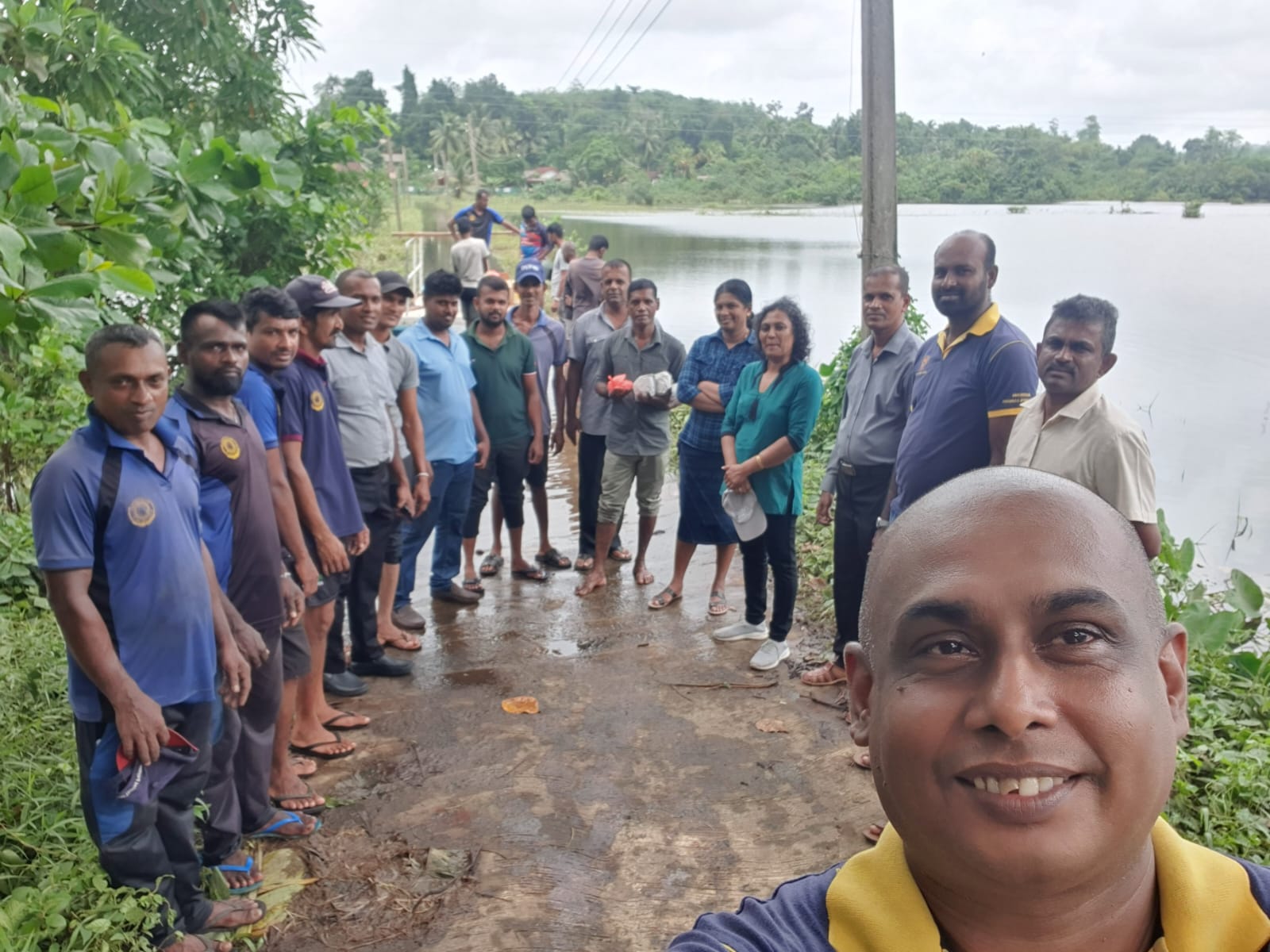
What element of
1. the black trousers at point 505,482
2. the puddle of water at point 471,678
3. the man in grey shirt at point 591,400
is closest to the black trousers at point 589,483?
the man in grey shirt at point 591,400

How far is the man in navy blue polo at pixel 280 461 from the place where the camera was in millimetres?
3496

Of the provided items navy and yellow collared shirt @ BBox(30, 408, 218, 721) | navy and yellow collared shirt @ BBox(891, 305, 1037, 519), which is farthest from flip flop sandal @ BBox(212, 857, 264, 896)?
navy and yellow collared shirt @ BBox(891, 305, 1037, 519)

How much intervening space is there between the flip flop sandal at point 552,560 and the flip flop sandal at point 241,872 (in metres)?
3.35

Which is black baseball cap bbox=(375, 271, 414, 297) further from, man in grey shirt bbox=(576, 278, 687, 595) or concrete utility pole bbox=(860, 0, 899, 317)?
concrete utility pole bbox=(860, 0, 899, 317)

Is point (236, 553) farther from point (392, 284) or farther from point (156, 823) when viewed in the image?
point (392, 284)

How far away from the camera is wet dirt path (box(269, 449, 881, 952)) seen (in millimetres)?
2988

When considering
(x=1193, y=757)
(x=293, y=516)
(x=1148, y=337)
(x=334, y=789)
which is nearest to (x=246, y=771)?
(x=334, y=789)

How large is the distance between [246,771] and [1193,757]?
330cm

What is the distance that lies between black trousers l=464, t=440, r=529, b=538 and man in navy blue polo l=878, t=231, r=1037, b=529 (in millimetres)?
2867

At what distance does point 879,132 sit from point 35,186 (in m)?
5.69

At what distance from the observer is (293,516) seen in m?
3.60

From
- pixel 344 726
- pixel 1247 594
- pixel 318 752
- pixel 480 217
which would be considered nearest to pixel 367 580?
pixel 344 726

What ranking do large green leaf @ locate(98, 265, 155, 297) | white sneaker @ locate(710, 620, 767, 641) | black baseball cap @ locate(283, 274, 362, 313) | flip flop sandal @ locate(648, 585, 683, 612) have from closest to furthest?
large green leaf @ locate(98, 265, 155, 297)
black baseball cap @ locate(283, 274, 362, 313)
white sneaker @ locate(710, 620, 767, 641)
flip flop sandal @ locate(648, 585, 683, 612)

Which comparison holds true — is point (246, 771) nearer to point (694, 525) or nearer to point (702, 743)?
point (702, 743)
